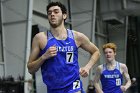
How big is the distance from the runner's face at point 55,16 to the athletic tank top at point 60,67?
177 mm

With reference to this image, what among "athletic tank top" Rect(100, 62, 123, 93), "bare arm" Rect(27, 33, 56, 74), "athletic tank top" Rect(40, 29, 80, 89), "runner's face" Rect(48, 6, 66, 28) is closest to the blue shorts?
"athletic tank top" Rect(40, 29, 80, 89)

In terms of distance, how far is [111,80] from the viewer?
800cm

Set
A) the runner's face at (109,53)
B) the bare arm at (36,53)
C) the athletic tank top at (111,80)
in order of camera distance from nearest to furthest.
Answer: the bare arm at (36,53), the runner's face at (109,53), the athletic tank top at (111,80)

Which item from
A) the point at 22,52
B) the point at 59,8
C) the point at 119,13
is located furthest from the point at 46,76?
the point at 119,13

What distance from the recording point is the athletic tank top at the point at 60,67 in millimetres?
4184

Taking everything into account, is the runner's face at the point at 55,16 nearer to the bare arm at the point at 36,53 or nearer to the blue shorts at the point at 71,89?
the bare arm at the point at 36,53

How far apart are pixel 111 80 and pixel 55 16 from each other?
4.11 m

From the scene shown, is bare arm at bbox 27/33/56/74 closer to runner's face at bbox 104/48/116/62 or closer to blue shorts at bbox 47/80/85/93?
blue shorts at bbox 47/80/85/93

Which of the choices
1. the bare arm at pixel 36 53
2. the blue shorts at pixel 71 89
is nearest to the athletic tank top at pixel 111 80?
the blue shorts at pixel 71 89

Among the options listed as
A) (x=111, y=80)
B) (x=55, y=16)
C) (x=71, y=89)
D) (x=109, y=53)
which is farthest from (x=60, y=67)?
(x=111, y=80)

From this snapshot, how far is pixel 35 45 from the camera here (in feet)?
14.0

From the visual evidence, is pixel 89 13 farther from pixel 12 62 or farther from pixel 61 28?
pixel 61 28

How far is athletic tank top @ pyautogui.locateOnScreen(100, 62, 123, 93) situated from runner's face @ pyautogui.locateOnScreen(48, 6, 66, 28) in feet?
13.1

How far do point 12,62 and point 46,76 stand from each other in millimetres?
14102
